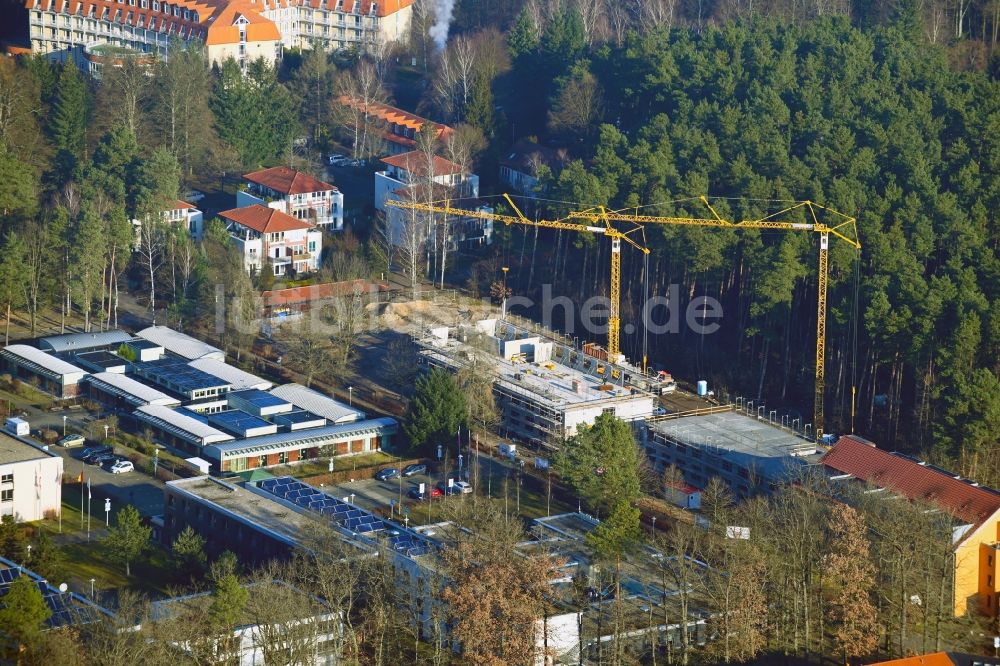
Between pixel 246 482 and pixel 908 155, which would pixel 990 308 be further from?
pixel 246 482

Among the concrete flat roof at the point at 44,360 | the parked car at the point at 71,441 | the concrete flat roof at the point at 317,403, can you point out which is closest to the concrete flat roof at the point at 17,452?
the parked car at the point at 71,441

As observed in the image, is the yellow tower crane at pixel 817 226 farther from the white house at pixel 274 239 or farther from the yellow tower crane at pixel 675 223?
the white house at pixel 274 239

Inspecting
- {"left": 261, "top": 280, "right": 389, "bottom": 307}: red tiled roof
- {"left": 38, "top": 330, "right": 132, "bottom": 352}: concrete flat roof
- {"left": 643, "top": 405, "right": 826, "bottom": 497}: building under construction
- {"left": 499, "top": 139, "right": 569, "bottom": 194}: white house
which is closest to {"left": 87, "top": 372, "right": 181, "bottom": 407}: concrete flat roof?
{"left": 38, "top": 330, "right": 132, "bottom": 352}: concrete flat roof

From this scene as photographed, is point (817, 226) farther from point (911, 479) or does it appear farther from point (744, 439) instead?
point (911, 479)

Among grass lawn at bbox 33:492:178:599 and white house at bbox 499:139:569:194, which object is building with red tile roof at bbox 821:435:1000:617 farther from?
white house at bbox 499:139:569:194

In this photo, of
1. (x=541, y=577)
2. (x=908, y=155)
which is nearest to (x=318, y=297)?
(x=908, y=155)

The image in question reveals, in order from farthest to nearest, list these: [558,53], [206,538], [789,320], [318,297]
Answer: [558,53] → [318,297] → [789,320] → [206,538]
